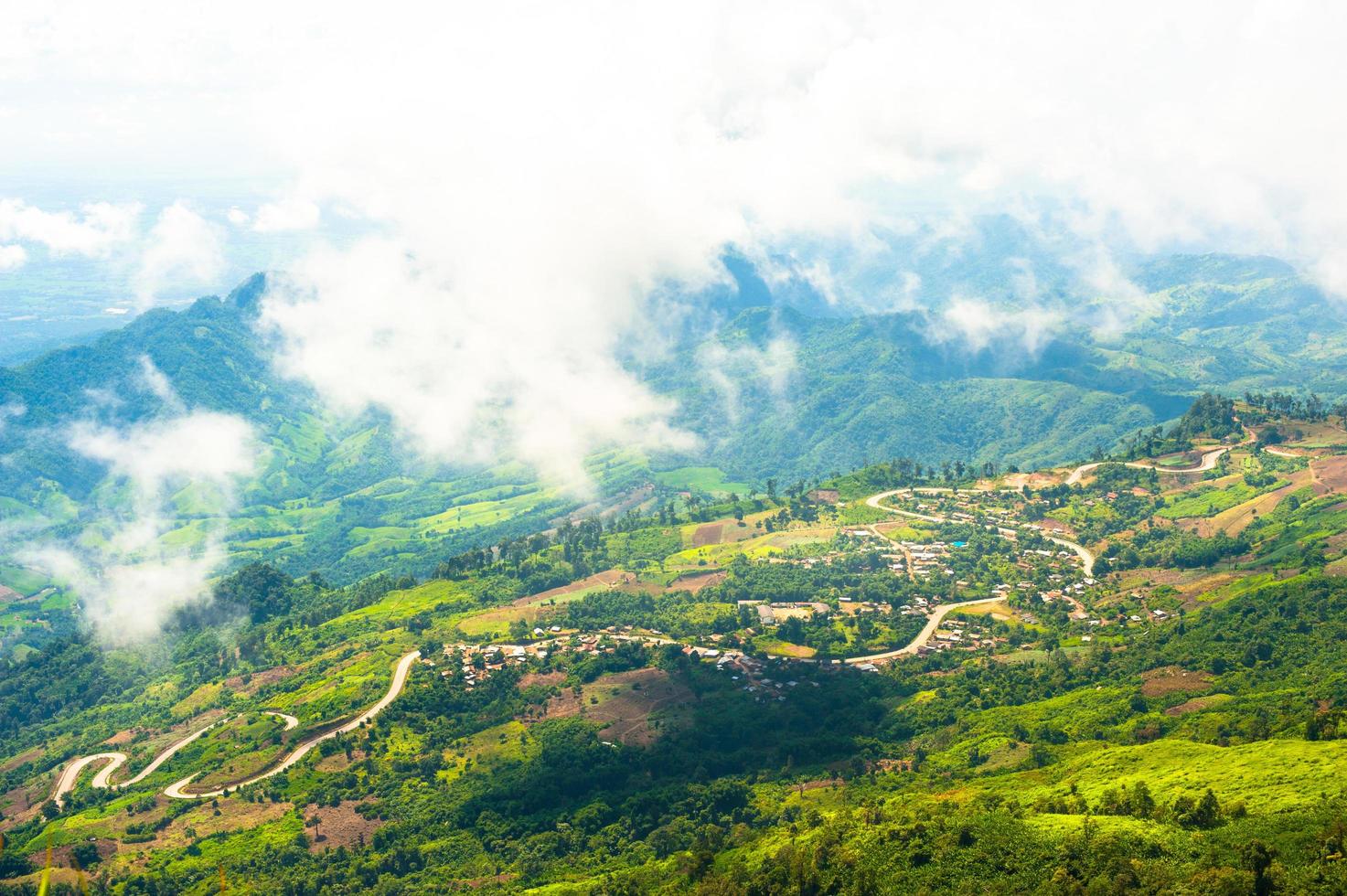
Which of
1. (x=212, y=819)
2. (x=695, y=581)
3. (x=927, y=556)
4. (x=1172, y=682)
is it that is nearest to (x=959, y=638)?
(x=1172, y=682)

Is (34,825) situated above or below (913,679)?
above

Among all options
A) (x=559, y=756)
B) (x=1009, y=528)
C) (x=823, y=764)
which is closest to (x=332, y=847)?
(x=559, y=756)

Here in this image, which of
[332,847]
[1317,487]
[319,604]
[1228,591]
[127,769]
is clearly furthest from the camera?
[319,604]

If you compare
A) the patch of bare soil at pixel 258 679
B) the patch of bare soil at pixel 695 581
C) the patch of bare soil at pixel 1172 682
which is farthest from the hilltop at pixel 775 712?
the patch of bare soil at pixel 695 581

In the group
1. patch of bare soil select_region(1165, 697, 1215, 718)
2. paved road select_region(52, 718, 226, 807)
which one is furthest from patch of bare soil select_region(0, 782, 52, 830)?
patch of bare soil select_region(1165, 697, 1215, 718)

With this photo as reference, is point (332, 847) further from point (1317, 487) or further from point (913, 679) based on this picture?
point (1317, 487)

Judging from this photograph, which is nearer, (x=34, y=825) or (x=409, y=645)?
(x=34, y=825)

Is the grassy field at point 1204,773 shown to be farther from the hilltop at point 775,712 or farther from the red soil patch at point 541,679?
the red soil patch at point 541,679
